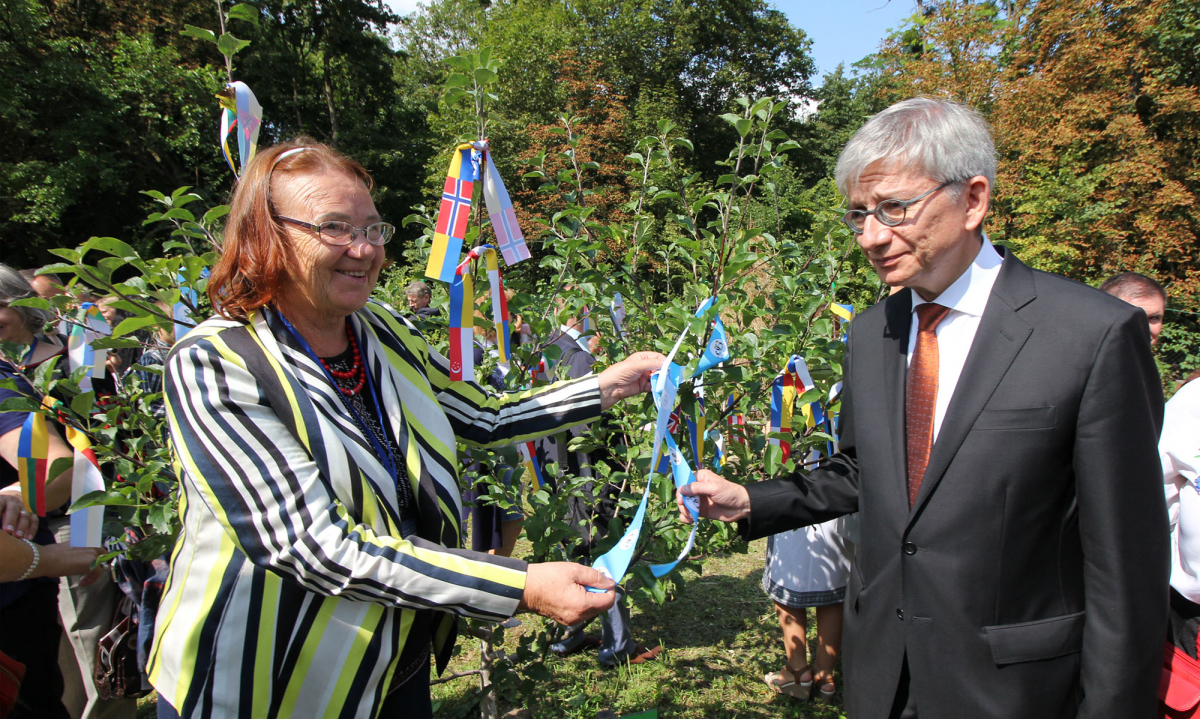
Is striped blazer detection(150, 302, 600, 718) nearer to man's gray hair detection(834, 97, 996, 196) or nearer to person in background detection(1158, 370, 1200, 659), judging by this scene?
man's gray hair detection(834, 97, 996, 196)

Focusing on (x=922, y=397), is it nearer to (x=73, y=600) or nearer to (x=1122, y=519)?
(x=1122, y=519)

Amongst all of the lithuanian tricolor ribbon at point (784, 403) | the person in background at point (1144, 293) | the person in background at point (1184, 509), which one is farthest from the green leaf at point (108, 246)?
the person in background at point (1144, 293)

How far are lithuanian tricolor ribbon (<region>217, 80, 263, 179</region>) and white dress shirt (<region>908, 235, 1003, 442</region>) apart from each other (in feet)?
5.82

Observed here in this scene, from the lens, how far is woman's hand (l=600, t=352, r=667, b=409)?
1898 mm

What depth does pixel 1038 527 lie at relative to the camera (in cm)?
134

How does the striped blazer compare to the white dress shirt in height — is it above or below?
below

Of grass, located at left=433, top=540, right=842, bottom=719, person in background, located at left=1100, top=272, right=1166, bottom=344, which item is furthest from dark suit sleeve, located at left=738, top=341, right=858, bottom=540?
person in background, located at left=1100, top=272, right=1166, bottom=344

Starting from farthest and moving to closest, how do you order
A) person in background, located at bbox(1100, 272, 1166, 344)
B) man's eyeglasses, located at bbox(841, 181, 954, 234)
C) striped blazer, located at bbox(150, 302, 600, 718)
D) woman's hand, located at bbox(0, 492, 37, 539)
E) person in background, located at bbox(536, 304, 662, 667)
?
1. person in background, located at bbox(536, 304, 662, 667)
2. person in background, located at bbox(1100, 272, 1166, 344)
3. woman's hand, located at bbox(0, 492, 37, 539)
4. man's eyeglasses, located at bbox(841, 181, 954, 234)
5. striped blazer, located at bbox(150, 302, 600, 718)

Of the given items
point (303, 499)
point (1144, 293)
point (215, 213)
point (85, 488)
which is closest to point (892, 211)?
point (303, 499)

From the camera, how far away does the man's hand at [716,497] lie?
1711 millimetres

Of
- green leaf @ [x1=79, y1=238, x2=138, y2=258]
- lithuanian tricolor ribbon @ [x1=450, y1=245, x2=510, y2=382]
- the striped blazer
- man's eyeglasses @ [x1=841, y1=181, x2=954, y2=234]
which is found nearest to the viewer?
the striped blazer

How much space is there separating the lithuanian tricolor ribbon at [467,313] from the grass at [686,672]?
1506mm

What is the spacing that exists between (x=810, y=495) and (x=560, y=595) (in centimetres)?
78

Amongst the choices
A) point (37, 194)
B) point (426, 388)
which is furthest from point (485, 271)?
point (37, 194)
